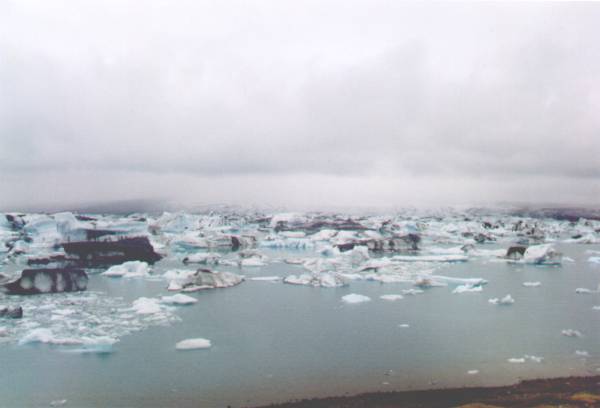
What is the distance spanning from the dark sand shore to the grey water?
295 millimetres

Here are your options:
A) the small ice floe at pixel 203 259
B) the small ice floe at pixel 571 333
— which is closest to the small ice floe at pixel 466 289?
the small ice floe at pixel 571 333

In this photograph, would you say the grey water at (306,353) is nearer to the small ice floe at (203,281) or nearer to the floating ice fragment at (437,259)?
the small ice floe at (203,281)

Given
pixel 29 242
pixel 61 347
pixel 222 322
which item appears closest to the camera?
pixel 61 347

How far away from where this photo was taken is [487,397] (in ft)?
20.1

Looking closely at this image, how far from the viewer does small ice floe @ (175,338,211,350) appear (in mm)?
7906

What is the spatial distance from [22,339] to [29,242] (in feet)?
48.1

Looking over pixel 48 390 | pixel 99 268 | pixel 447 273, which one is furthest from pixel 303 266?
pixel 48 390

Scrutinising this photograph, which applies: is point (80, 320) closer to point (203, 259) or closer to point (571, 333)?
point (571, 333)

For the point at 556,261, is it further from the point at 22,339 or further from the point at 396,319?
the point at 22,339

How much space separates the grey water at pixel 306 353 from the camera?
6445 mm

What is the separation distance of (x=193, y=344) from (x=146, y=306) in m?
2.66

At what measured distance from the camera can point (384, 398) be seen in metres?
6.14

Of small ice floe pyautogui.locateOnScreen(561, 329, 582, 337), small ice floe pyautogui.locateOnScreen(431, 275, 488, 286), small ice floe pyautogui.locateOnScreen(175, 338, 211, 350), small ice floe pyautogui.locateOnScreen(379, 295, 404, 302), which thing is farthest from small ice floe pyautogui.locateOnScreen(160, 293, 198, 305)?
small ice floe pyautogui.locateOnScreen(561, 329, 582, 337)

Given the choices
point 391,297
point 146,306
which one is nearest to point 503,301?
point 391,297
